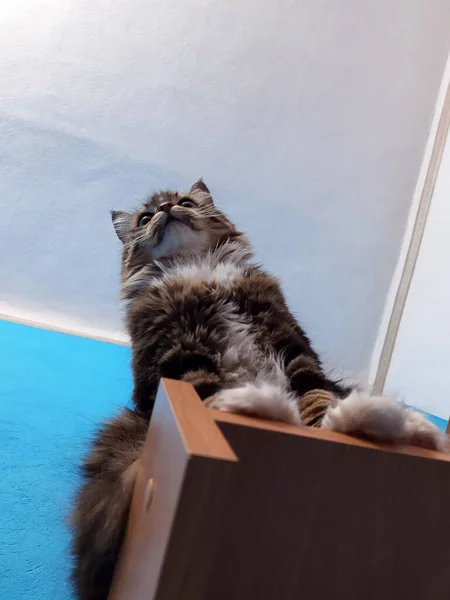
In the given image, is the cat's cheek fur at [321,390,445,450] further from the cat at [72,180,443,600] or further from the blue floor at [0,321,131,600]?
the blue floor at [0,321,131,600]

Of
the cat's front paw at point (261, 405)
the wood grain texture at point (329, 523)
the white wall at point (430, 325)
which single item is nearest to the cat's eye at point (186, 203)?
the cat's front paw at point (261, 405)

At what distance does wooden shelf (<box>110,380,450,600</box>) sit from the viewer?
0.53m

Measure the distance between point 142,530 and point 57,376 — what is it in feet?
4.97

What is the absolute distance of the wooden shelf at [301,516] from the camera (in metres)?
0.53

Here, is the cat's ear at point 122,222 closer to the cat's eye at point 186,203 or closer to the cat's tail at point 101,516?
the cat's eye at point 186,203

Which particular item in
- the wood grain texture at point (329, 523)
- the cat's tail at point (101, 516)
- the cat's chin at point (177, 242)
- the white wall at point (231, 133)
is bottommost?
the cat's tail at point (101, 516)

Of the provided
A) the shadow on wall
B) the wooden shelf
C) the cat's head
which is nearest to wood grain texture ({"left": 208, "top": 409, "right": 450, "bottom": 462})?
the wooden shelf

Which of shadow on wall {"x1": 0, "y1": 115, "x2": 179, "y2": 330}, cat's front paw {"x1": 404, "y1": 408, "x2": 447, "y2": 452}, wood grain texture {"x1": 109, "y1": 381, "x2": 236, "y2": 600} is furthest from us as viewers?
shadow on wall {"x1": 0, "y1": 115, "x2": 179, "y2": 330}

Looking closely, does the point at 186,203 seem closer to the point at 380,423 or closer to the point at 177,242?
the point at 177,242

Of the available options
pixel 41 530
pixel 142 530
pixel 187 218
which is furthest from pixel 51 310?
pixel 142 530

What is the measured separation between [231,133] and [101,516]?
2477mm

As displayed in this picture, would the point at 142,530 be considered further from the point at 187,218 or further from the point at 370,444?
the point at 187,218

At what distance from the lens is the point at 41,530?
1.18 meters

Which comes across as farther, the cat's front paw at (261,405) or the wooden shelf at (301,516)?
the cat's front paw at (261,405)
